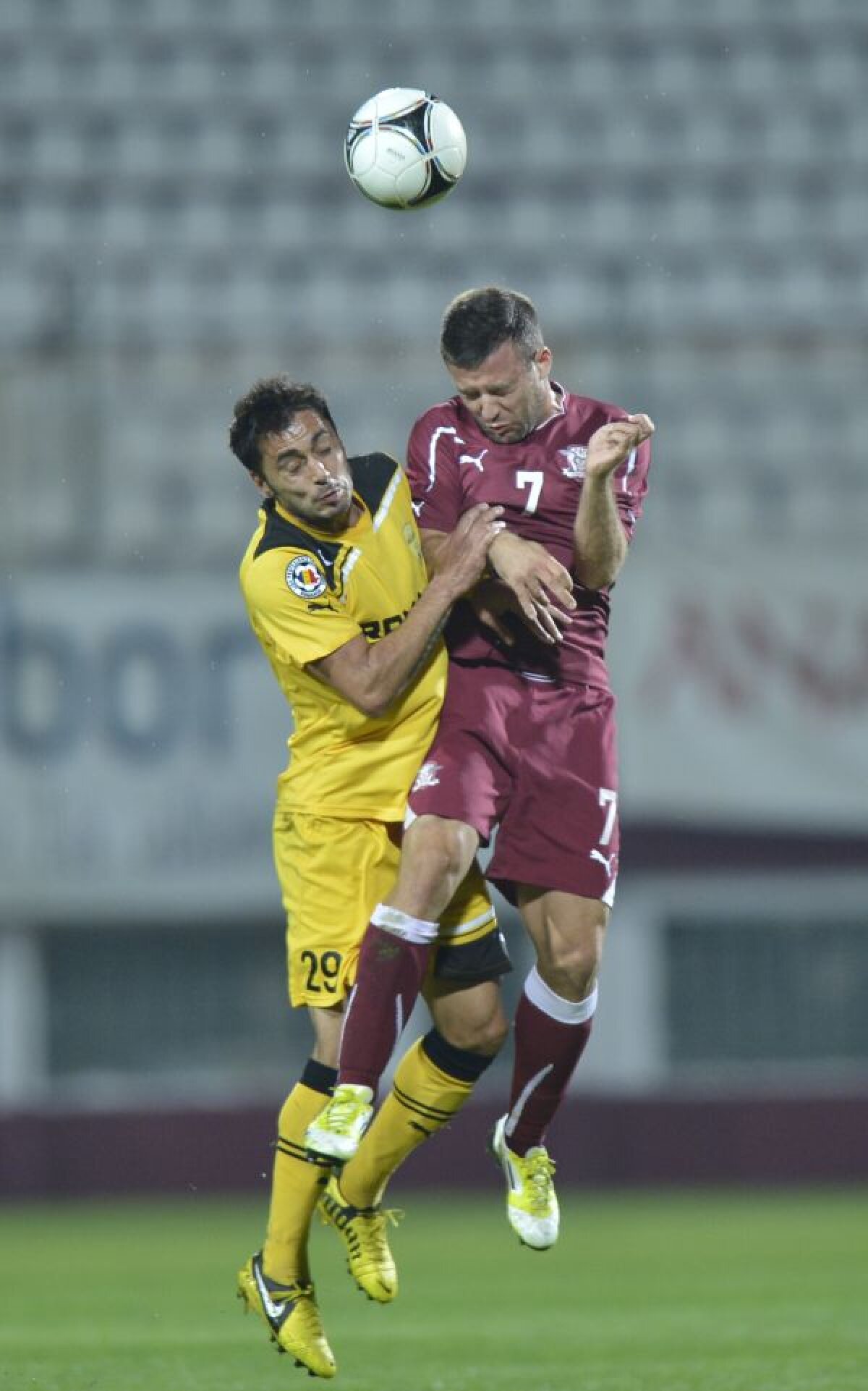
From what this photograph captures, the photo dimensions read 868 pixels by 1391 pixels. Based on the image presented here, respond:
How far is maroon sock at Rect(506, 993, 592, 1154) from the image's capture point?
5.60m

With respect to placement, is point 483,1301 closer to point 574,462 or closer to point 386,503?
point 386,503

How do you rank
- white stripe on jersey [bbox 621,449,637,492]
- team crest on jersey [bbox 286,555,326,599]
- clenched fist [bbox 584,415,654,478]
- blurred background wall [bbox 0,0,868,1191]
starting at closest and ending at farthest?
clenched fist [bbox 584,415,654,478] → team crest on jersey [bbox 286,555,326,599] → white stripe on jersey [bbox 621,449,637,492] → blurred background wall [bbox 0,0,868,1191]

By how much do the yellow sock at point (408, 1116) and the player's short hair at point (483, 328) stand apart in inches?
60.4

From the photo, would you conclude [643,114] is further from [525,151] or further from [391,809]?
[391,809]

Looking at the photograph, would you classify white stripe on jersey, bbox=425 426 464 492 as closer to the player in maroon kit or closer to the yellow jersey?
the player in maroon kit

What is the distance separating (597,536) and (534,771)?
534mm

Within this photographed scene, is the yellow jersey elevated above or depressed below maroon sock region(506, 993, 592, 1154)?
above

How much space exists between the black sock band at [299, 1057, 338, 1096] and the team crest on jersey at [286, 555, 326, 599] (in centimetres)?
104

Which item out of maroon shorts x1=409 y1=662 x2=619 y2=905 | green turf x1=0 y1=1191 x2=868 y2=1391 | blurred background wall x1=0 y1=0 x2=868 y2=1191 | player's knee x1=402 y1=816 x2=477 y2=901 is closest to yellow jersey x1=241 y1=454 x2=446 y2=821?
maroon shorts x1=409 y1=662 x2=619 y2=905

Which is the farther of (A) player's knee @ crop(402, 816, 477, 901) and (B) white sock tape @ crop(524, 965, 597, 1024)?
(B) white sock tape @ crop(524, 965, 597, 1024)

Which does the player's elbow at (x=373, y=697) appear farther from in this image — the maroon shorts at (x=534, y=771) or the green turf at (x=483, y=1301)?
the green turf at (x=483, y=1301)

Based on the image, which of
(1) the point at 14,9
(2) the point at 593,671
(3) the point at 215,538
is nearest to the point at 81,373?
(3) the point at 215,538

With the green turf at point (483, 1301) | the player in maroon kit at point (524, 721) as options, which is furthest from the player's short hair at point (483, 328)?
the green turf at point (483, 1301)

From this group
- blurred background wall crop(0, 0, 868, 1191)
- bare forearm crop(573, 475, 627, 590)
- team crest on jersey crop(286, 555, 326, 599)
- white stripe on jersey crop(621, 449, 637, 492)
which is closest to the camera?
bare forearm crop(573, 475, 627, 590)
